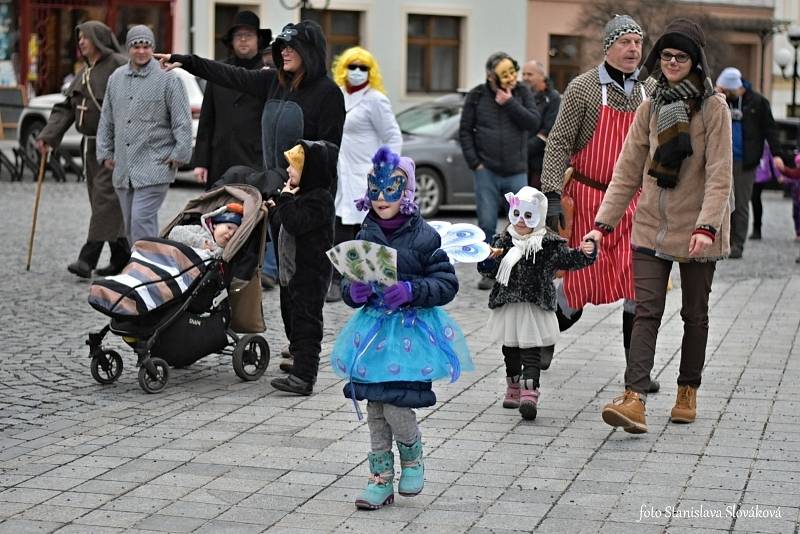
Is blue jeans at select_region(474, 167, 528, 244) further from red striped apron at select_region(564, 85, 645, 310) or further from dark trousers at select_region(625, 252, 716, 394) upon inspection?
dark trousers at select_region(625, 252, 716, 394)

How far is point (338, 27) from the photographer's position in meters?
38.8

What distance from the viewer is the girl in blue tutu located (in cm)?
608

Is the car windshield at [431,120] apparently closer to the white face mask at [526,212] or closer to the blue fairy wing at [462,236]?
the white face mask at [526,212]

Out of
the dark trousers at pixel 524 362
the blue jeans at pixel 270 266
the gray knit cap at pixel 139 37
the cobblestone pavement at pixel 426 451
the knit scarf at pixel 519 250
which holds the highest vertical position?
the gray knit cap at pixel 139 37

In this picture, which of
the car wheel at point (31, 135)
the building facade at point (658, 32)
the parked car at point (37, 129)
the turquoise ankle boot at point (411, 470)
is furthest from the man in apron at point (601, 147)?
the building facade at point (658, 32)

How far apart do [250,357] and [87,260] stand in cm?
485

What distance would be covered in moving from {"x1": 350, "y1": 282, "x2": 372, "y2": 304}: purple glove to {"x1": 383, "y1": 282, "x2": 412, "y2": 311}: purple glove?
12cm

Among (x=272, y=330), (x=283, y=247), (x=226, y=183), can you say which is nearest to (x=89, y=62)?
(x=272, y=330)

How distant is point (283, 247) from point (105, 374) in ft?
4.13

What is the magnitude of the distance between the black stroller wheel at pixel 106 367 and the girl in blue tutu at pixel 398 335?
2.75 m

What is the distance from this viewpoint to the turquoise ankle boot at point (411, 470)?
614 centimetres

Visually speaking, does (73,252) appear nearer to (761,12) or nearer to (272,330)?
(272,330)

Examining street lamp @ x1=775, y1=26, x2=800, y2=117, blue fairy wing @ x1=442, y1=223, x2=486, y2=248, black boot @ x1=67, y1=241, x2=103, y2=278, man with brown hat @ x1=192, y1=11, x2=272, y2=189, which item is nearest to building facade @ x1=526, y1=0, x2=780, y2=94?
street lamp @ x1=775, y1=26, x2=800, y2=117

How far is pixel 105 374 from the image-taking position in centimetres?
877
